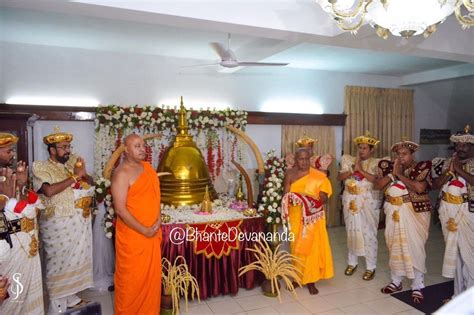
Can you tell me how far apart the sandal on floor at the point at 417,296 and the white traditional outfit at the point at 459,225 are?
41 cm

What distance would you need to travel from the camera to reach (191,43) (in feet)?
18.4

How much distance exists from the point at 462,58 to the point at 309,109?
341 centimetres

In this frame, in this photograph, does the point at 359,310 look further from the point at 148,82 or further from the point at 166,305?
the point at 148,82

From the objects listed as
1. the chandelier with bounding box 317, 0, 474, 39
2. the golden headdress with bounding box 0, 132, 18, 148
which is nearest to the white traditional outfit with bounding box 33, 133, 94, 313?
the golden headdress with bounding box 0, 132, 18, 148

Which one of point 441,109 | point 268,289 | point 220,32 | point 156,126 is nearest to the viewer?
point 268,289

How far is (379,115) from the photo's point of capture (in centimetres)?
844

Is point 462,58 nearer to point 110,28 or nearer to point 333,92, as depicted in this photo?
point 333,92

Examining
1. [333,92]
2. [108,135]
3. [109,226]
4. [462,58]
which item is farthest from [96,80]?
[462,58]

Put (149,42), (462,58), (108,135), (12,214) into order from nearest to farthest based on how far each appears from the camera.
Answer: (12,214), (462,58), (149,42), (108,135)

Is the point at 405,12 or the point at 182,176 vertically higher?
the point at 405,12

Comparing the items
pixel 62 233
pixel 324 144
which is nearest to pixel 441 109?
pixel 324 144

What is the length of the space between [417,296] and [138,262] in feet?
11.3

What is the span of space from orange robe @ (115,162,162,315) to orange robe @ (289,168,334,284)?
187 cm

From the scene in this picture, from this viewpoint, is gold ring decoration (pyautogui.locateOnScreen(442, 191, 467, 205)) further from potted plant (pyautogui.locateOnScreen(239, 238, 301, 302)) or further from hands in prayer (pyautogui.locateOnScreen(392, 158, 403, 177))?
potted plant (pyautogui.locateOnScreen(239, 238, 301, 302))
